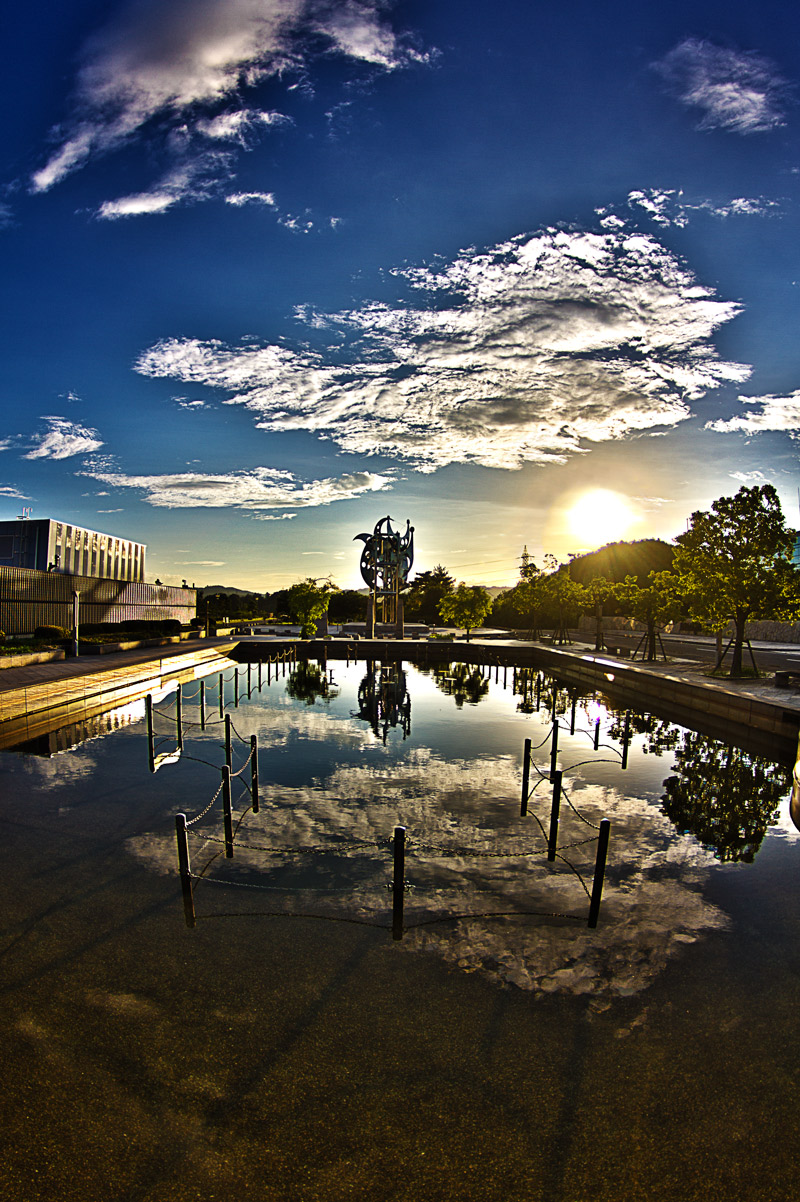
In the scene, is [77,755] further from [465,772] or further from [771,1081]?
[771,1081]

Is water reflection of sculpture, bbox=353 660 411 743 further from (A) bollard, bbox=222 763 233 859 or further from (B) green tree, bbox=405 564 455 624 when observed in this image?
(B) green tree, bbox=405 564 455 624

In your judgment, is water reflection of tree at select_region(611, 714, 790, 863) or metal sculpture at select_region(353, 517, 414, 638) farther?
metal sculpture at select_region(353, 517, 414, 638)

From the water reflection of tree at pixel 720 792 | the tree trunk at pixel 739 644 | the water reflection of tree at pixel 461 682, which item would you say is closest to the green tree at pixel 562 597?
the water reflection of tree at pixel 461 682

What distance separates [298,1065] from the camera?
15.9 feet

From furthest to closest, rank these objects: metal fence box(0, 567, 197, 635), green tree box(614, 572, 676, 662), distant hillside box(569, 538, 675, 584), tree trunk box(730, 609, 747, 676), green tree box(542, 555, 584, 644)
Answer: distant hillside box(569, 538, 675, 584) < green tree box(542, 555, 584, 644) < metal fence box(0, 567, 197, 635) < green tree box(614, 572, 676, 662) < tree trunk box(730, 609, 747, 676)

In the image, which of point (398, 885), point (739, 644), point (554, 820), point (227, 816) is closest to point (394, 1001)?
point (398, 885)

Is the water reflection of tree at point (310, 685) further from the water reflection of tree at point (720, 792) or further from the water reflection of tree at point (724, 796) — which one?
the water reflection of tree at point (724, 796)

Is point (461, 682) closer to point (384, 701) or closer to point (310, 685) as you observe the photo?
point (310, 685)

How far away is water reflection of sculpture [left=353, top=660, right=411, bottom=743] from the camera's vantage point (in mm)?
20391

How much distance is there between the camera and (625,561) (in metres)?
105

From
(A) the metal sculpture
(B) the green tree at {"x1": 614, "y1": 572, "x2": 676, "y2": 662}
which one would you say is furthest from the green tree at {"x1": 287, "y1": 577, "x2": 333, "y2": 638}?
(B) the green tree at {"x1": 614, "y1": 572, "x2": 676, "y2": 662}

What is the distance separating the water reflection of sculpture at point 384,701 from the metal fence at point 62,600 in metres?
21.7

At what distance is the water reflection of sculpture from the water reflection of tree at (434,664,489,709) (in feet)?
6.42

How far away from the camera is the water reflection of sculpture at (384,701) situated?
20.4 meters
